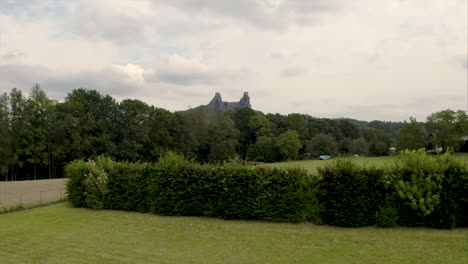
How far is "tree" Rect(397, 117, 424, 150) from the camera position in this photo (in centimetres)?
Result: 6462

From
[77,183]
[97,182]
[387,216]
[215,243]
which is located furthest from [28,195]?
[387,216]

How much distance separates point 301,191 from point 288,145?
6544 centimetres

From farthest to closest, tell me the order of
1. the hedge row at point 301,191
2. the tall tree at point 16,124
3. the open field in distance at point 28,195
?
the tall tree at point 16,124 < the open field in distance at point 28,195 < the hedge row at point 301,191

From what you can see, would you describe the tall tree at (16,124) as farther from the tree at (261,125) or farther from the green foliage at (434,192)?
the tree at (261,125)

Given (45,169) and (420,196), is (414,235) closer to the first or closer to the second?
(420,196)

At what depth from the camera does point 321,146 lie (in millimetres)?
85562

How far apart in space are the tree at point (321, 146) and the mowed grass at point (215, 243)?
7439cm

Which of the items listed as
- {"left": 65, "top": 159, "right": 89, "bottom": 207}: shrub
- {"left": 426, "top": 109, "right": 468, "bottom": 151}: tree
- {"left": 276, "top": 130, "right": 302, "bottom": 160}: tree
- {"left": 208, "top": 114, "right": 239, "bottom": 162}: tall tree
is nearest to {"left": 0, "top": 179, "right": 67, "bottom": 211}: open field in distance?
{"left": 65, "top": 159, "right": 89, "bottom": 207}: shrub

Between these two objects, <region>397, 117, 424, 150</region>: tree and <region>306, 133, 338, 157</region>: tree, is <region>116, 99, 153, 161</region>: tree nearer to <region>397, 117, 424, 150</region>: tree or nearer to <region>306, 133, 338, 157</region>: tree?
<region>306, 133, 338, 157</region>: tree

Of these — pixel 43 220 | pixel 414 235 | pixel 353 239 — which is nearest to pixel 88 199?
pixel 43 220

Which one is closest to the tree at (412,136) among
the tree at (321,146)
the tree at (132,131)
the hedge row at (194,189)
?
the tree at (321,146)

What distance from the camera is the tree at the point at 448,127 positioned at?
57719mm

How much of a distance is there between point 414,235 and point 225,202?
24.9 ft

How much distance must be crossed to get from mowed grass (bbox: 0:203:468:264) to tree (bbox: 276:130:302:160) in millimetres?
64785
